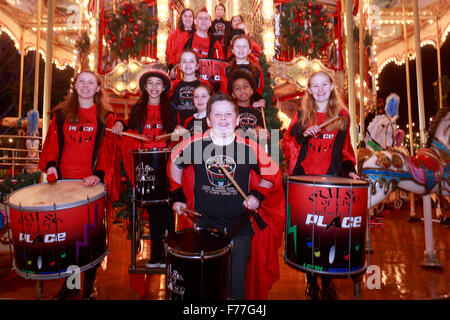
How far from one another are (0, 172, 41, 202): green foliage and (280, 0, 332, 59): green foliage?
21.7 ft

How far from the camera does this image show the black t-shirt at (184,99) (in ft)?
10.3

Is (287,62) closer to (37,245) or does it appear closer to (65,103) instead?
(65,103)

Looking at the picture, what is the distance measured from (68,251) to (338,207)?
1908mm

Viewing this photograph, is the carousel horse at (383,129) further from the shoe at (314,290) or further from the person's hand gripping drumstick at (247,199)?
the person's hand gripping drumstick at (247,199)

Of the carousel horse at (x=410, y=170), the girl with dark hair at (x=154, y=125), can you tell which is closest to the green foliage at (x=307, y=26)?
the carousel horse at (x=410, y=170)

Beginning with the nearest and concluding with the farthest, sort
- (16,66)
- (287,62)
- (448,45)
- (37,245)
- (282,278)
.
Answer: (37,245), (282,278), (287,62), (448,45), (16,66)

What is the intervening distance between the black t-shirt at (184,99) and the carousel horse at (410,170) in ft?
6.98

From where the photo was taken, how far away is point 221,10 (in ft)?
16.0

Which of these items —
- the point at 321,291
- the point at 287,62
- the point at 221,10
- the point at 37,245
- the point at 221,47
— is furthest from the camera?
the point at 287,62

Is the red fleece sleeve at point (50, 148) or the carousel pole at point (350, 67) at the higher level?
the carousel pole at point (350, 67)

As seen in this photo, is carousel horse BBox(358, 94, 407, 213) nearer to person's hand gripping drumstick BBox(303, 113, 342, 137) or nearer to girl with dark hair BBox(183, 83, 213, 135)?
person's hand gripping drumstick BBox(303, 113, 342, 137)

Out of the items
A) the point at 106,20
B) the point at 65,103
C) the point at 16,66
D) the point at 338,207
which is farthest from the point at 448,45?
the point at 16,66

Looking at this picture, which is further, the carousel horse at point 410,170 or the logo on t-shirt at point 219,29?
the logo on t-shirt at point 219,29

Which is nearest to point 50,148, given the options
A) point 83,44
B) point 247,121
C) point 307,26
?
point 247,121
